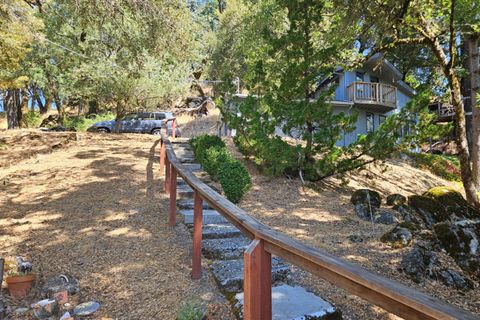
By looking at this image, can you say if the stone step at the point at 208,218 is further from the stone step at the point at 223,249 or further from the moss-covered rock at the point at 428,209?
the moss-covered rock at the point at 428,209

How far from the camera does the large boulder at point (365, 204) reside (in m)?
7.77

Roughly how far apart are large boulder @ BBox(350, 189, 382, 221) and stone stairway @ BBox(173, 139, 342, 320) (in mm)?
3721

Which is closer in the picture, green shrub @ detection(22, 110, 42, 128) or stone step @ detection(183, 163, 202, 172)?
stone step @ detection(183, 163, 202, 172)

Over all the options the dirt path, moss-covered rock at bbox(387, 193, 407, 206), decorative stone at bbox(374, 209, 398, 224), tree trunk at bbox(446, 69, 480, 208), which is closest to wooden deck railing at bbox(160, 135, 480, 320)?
the dirt path

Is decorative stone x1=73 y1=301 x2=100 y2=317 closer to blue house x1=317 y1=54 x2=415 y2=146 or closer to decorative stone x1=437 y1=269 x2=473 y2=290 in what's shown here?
decorative stone x1=437 y1=269 x2=473 y2=290

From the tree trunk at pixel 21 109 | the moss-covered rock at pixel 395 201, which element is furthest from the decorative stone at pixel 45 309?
the tree trunk at pixel 21 109

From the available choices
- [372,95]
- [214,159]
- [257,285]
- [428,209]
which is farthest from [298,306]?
[372,95]

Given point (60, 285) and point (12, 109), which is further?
point (12, 109)

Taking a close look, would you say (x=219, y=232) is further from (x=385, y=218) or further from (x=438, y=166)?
(x=438, y=166)

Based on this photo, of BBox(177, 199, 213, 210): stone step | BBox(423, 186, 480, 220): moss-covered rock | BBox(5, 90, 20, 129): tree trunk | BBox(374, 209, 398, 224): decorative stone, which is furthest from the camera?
BBox(5, 90, 20, 129): tree trunk

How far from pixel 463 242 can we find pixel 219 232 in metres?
4.05

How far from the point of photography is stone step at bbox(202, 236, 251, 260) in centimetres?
449

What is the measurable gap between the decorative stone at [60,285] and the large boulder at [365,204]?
5.89 m

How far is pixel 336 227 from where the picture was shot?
6.74m
